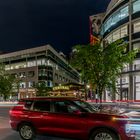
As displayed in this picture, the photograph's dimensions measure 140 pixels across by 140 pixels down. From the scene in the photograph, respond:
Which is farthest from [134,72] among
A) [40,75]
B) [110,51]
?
[40,75]

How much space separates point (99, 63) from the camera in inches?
1185

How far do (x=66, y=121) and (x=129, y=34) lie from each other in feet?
165

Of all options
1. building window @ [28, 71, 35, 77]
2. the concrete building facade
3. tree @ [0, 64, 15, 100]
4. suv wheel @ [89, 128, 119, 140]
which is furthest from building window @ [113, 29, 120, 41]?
Answer: building window @ [28, 71, 35, 77]

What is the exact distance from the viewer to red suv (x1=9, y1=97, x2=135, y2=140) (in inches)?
451

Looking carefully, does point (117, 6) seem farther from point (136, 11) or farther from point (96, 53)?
point (96, 53)

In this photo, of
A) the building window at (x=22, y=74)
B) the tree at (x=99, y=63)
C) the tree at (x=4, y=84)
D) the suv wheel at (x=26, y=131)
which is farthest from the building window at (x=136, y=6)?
the building window at (x=22, y=74)

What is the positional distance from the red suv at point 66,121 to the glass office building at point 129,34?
46.0 meters

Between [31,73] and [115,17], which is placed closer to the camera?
[115,17]

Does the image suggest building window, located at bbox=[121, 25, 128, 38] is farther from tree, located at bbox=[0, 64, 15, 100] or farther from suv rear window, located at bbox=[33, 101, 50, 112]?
suv rear window, located at bbox=[33, 101, 50, 112]

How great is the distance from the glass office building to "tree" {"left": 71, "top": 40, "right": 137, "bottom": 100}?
2781 cm

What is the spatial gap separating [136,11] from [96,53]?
31.6 meters

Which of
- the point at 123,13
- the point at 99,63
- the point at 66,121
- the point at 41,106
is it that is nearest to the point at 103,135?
the point at 66,121

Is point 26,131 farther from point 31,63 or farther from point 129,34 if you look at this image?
point 31,63

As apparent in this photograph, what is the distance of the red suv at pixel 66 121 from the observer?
11452mm
